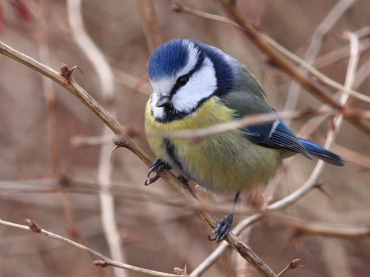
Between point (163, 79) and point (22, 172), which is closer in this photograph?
point (163, 79)

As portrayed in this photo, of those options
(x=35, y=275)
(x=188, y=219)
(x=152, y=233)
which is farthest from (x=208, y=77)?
(x=35, y=275)

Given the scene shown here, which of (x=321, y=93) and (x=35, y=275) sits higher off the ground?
(x=35, y=275)

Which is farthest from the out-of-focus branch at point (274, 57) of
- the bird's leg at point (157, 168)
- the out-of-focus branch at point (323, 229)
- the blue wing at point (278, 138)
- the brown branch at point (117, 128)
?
the blue wing at point (278, 138)

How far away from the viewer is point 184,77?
2602 mm

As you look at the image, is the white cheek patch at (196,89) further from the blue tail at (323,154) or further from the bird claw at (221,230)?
the blue tail at (323,154)

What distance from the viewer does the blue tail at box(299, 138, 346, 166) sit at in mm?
3000

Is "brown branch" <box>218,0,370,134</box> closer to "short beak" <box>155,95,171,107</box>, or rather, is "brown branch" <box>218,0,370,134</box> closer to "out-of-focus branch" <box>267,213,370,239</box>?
"out-of-focus branch" <box>267,213,370,239</box>

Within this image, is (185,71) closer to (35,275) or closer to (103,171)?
(103,171)

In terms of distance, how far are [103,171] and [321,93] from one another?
170 centimetres

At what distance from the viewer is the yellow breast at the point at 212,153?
2.58 meters

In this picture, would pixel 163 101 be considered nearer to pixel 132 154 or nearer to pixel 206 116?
pixel 206 116

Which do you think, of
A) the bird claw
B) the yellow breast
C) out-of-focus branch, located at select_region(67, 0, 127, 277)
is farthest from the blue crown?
the bird claw

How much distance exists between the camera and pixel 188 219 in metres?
4.21

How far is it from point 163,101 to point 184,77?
0.19 meters
